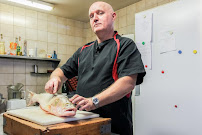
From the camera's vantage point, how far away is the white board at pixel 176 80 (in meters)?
1.74

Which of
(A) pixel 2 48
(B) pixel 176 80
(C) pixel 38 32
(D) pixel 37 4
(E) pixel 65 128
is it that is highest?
(D) pixel 37 4

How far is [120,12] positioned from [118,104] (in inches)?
107

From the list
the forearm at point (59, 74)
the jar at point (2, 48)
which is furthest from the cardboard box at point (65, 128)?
the jar at point (2, 48)

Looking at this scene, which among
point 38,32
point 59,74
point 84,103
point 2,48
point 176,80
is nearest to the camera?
point 84,103

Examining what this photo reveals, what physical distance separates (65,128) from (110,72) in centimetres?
49

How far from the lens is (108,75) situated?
1.15 meters

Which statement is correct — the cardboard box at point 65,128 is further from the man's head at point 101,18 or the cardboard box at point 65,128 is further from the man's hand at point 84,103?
the man's head at point 101,18

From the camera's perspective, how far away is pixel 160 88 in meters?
2.02

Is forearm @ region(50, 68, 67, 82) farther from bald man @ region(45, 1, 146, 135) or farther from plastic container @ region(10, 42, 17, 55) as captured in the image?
plastic container @ region(10, 42, 17, 55)

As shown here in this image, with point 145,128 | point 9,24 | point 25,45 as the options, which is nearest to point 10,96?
point 25,45

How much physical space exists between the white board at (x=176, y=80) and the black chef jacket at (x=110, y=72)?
0.88m

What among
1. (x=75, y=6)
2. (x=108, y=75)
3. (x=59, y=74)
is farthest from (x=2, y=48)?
(x=108, y=75)

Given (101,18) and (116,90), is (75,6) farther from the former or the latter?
(116,90)

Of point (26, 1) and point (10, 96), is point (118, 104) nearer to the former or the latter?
point (10, 96)
